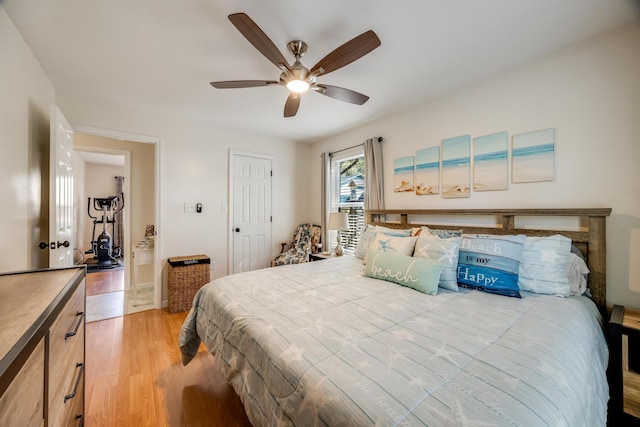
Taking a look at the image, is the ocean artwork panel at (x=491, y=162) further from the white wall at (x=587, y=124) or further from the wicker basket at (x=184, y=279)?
the wicker basket at (x=184, y=279)

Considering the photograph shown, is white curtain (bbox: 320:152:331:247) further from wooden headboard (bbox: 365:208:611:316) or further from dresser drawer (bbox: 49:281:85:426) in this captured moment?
dresser drawer (bbox: 49:281:85:426)

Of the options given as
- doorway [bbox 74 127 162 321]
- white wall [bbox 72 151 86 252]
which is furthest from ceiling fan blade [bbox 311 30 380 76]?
white wall [bbox 72 151 86 252]

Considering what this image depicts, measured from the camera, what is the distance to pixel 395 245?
7.45ft

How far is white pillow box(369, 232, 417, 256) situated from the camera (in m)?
2.21

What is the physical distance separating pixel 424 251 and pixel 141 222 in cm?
434

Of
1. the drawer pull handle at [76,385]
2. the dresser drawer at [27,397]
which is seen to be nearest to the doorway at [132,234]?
the drawer pull handle at [76,385]

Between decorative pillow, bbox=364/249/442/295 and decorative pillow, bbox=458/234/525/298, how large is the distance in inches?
10.9

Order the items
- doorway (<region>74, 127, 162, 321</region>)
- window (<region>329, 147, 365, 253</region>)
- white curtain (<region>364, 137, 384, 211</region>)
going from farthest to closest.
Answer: window (<region>329, 147, 365, 253</region>)
doorway (<region>74, 127, 162, 321</region>)
white curtain (<region>364, 137, 384, 211</region>)

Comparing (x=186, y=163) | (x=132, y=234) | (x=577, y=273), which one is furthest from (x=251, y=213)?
(x=577, y=273)

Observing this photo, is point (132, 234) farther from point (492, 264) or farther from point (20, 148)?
point (492, 264)

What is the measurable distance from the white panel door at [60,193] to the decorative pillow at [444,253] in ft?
9.77

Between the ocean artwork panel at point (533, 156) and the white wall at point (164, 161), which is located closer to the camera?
the white wall at point (164, 161)

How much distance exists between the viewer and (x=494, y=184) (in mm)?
2357

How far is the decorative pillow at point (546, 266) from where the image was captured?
1.72 meters
